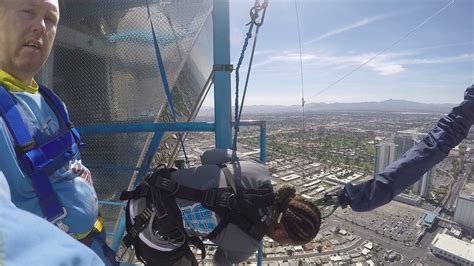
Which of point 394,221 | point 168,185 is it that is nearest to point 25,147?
point 168,185

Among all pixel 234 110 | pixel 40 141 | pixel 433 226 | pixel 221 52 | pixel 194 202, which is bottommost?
pixel 433 226

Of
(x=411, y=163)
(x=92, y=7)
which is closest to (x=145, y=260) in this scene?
(x=411, y=163)

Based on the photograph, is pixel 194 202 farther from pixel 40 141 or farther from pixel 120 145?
pixel 120 145

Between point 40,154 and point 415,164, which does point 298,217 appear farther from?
point 40,154

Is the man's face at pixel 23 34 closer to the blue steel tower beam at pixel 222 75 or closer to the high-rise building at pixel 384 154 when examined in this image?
the blue steel tower beam at pixel 222 75

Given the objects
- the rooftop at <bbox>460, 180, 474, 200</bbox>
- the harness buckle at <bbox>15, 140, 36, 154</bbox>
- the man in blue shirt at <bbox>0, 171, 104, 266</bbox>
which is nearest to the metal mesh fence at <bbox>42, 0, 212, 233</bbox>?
the harness buckle at <bbox>15, 140, 36, 154</bbox>

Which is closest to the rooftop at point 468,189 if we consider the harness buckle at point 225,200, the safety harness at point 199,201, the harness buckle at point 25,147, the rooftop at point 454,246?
the rooftop at point 454,246

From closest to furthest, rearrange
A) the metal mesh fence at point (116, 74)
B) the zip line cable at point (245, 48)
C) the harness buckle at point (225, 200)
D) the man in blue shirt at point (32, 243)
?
the man in blue shirt at point (32, 243), the harness buckle at point (225, 200), the zip line cable at point (245, 48), the metal mesh fence at point (116, 74)
